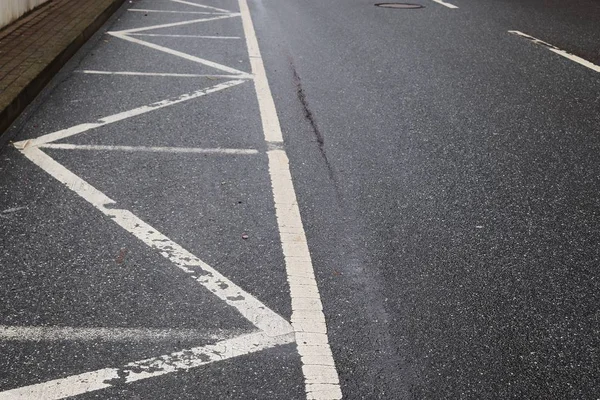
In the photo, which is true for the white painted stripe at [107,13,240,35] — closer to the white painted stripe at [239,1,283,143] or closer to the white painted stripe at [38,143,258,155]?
the white painted stripe at [239,1,283,143]

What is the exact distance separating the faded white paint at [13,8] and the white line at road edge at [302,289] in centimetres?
396

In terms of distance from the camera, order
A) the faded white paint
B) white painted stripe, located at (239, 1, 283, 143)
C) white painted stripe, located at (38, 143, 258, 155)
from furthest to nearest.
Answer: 1. the faded white paint
2. white painted stripe, located at (239, 1, 283, 143)
3. white painted stripe, located at (38, 143, 258, 155)

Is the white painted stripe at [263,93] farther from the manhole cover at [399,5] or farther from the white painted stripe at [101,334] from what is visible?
the manhole cover at [399,5]

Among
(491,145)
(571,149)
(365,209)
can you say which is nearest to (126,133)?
(365,209)

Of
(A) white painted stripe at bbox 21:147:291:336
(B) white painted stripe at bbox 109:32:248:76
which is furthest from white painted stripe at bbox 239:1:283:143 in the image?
(A) white painted stripe at bbox 21:147:291:336

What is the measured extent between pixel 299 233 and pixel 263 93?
3360 mm

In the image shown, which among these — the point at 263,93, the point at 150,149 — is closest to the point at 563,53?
the point at 263,93

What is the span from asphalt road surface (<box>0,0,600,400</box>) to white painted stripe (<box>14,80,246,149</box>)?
4 cm

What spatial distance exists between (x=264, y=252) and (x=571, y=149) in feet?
11.1

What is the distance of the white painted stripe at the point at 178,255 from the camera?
3889mm

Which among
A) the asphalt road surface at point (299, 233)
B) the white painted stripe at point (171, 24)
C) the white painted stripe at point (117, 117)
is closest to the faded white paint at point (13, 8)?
the asphalt road surface at point (299, 233)

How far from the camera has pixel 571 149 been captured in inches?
265

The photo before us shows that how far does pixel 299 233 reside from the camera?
190 inches

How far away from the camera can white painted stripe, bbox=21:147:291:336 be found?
12.8ft
